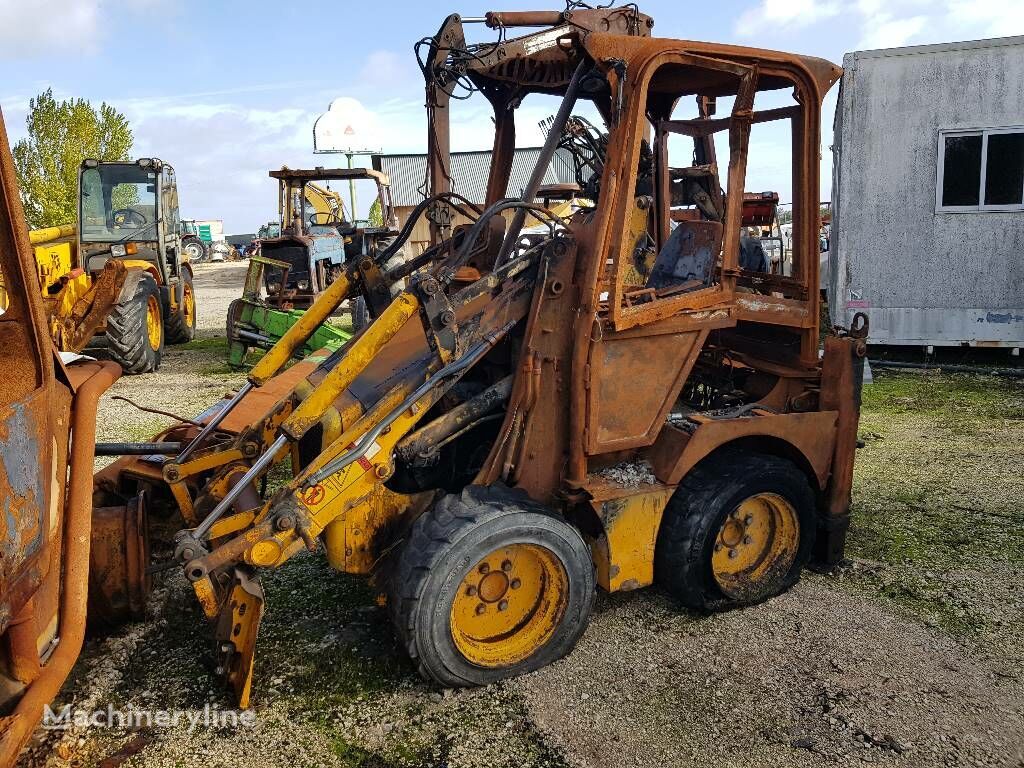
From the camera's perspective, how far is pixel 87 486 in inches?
103

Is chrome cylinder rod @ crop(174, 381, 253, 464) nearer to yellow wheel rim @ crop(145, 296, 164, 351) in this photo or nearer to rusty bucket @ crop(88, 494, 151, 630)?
rusty bucket @ crop(88, 494, 151, 630)

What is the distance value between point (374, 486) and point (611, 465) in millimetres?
1161

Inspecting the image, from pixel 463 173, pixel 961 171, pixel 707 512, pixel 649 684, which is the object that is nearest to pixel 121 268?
pixel 707 512

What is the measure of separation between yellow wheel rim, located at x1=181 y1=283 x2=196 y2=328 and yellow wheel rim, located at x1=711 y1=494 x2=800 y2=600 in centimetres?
1080

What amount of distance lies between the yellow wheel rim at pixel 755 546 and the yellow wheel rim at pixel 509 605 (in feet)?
2.88

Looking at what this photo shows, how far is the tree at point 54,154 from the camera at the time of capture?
21.9m

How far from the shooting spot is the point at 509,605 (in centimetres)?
347

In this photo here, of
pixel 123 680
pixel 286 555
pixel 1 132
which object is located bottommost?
pixel 123 680

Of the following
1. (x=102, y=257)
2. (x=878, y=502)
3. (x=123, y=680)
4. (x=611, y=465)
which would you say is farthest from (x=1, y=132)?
(x=102, y=257)

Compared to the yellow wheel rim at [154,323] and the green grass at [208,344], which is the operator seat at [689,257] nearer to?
the yellow wheel rim at [154,323]

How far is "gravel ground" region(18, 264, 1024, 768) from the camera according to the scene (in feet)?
9.83

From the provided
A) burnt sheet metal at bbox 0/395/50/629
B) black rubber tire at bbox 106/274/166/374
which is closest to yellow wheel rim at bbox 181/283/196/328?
black rubber tire at bbox 106/274/166/374

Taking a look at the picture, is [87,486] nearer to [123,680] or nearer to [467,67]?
[123,680]

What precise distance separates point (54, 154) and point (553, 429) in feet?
77.9
